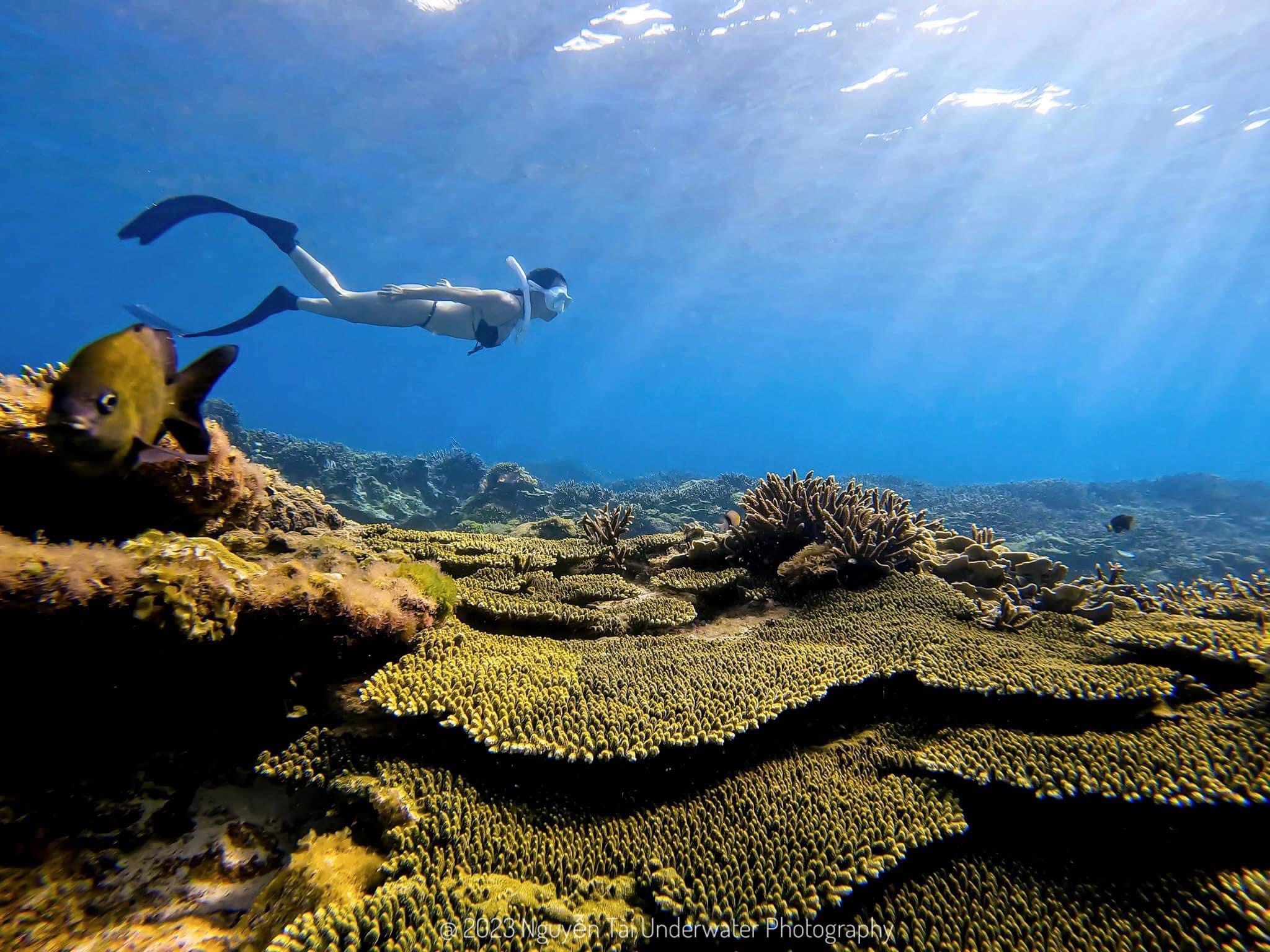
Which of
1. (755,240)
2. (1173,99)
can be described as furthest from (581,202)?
(1173,99)

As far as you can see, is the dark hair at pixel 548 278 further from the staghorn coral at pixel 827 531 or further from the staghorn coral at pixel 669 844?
the staghorn coral at pixel 669 844

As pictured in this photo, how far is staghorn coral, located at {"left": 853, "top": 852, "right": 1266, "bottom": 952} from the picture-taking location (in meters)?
2.21

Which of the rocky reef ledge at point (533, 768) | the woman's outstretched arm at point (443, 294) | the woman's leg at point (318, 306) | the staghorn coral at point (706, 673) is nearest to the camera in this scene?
the rocky reef ledge at point (533, 768)

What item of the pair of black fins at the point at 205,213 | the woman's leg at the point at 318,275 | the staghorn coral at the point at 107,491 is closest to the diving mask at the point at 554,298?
the woman's leg at the point at 318,275

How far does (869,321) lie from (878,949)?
73829 millimetres

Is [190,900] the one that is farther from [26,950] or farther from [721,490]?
[721,490]

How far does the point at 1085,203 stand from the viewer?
107 ft

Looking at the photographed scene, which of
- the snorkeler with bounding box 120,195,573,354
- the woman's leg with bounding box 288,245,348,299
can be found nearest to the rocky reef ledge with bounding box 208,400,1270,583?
the snorkeler with bounding box 120,195,573,354

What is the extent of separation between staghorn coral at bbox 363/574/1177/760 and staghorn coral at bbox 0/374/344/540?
1714mm

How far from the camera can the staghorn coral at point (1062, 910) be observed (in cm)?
221

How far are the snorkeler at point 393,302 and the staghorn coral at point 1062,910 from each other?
10.6m

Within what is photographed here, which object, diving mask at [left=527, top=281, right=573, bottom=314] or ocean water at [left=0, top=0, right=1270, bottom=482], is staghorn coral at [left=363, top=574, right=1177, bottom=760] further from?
ocean water at [left=0, top=0, right=1270, bottom=482]

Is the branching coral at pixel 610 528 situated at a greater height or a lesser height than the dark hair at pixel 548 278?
lesser

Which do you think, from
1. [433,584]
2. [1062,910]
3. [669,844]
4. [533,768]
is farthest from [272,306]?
[1062,910]
